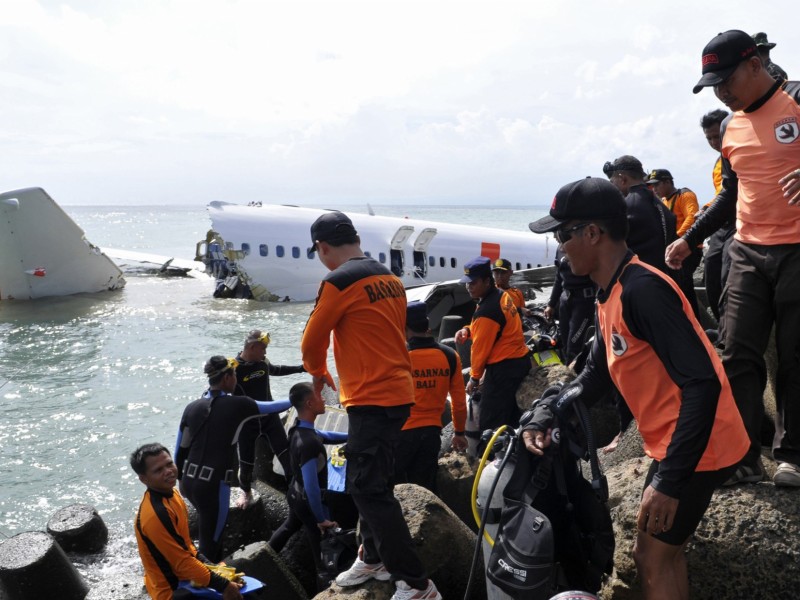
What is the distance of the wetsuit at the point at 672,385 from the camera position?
257 cm

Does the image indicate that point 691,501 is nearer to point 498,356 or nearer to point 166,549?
point 166,549

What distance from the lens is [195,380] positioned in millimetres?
16922

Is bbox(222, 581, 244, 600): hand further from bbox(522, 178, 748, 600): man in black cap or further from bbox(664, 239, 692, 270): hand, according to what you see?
bbox(664, 239, 692, 270): hand

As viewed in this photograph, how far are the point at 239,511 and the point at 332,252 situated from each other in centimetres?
350

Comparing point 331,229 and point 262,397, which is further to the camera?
point 262,397

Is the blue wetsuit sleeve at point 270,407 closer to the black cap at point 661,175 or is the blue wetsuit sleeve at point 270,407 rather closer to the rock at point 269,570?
the rock at point 269,570

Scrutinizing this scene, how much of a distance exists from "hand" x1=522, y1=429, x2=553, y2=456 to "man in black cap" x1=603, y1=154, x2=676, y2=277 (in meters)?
3.71

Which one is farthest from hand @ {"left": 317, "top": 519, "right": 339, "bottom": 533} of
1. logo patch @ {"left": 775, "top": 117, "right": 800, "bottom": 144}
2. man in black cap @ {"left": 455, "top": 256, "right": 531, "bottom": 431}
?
logo patch @ {"left": 775, "top": 117, "right": 800, "bottom": 144}

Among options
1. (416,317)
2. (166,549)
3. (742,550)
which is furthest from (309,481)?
(742,550)

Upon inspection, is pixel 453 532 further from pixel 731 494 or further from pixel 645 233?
pixel 645 233

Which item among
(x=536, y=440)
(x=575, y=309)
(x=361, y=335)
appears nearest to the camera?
(x=536, y=440)

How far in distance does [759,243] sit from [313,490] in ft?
11.8

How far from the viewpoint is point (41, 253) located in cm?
3016

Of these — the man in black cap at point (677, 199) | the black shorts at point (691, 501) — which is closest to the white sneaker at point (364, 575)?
the black shorts at point (691, 501)
